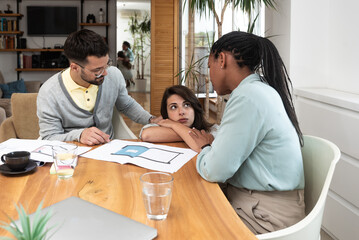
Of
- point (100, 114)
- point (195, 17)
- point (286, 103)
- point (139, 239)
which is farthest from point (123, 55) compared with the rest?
point (139, 239)

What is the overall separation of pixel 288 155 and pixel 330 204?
1340 millimetres

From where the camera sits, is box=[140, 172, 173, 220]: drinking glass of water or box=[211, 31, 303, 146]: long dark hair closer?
box=[140, 172, 173, 220]: drinking glass of water

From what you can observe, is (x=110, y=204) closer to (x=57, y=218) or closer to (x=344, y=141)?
(x=57, y=218)

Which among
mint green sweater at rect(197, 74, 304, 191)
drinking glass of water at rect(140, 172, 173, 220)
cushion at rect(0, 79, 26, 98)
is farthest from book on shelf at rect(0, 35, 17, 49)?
drinking glass of water at rect(140, 172, 173, 220)

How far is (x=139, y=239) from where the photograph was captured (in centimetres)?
Result: 86

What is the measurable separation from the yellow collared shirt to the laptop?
129 centimetres

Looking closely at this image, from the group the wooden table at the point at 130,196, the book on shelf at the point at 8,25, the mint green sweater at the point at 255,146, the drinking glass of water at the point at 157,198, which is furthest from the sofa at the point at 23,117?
the book on shelf at the point at 8,25

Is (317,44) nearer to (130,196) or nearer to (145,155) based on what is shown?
(145,155)

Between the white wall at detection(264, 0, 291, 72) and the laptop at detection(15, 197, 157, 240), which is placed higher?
the white wall at detection(264, 0, 291, 72)

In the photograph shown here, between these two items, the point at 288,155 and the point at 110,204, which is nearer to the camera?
the point at 110,204

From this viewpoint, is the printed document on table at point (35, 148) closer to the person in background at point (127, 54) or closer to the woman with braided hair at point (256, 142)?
the woman with braided hair at point (256, 142)

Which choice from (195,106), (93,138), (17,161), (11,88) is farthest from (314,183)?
(11,88)

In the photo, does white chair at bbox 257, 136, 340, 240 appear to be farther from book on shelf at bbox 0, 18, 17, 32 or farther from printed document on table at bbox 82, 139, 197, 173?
book on shelf at bbox 0, 18, 17, 32

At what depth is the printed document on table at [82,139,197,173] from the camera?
1501mm
